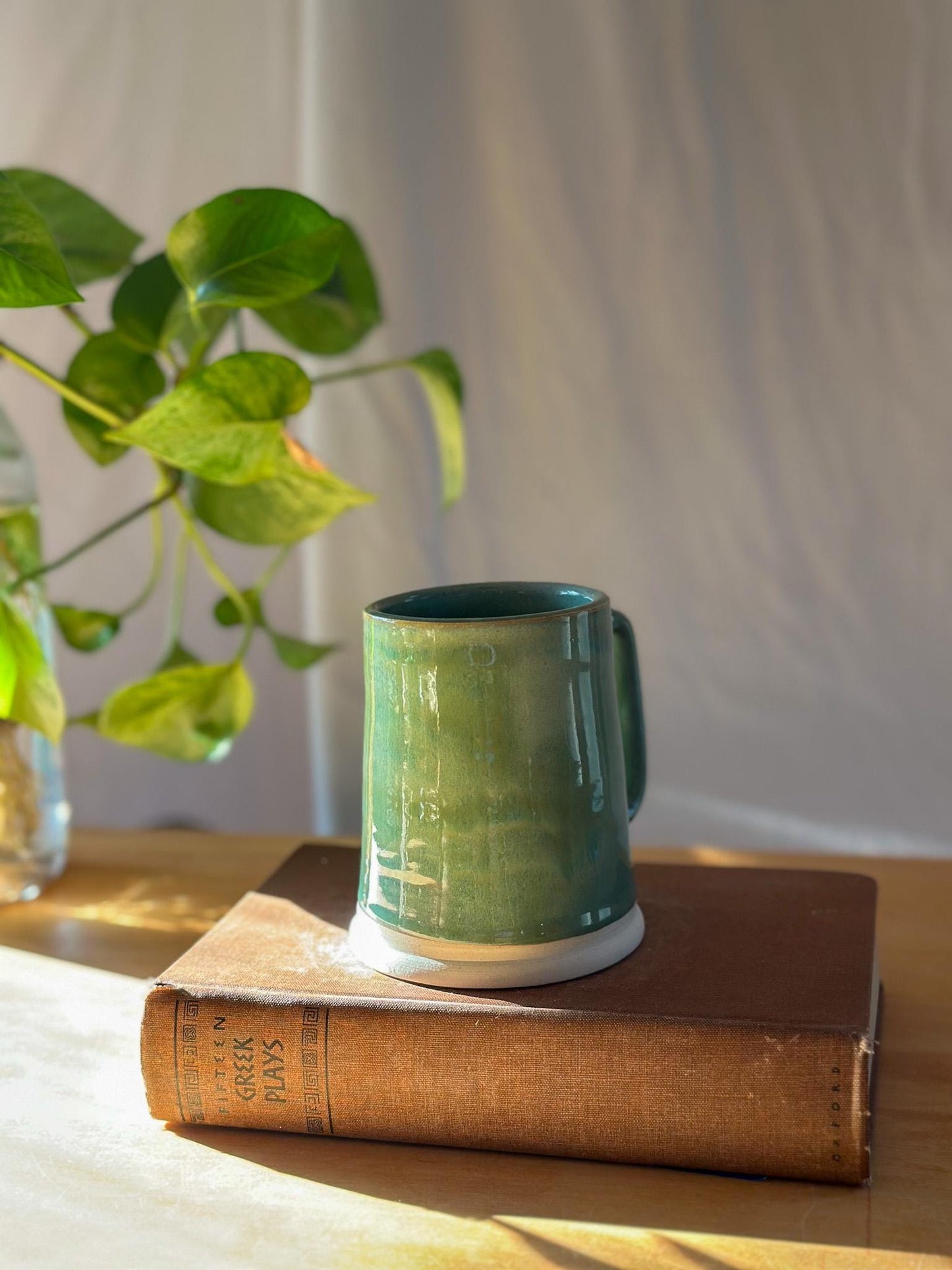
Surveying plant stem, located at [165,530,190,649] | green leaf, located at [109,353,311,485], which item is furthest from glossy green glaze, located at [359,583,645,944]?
plant stem, located at [165,530,190,649]

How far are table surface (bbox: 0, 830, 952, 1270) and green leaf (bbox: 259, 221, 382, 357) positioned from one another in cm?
40

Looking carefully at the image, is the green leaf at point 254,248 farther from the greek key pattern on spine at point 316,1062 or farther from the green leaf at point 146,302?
the greek key pattern on spine at point 316,1062

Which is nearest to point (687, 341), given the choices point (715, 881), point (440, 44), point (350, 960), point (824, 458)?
point (824, 458)

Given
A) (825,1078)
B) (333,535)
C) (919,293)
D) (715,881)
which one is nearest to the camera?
(825,1078)

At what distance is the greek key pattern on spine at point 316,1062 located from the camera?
19.0 inches

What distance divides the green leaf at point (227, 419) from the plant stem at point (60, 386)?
3.7 inches

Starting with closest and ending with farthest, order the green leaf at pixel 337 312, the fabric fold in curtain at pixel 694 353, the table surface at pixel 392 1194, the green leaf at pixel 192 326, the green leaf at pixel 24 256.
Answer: the table surface at pixel 392 1194
the green leaf at pixel 24 256
the green leaf at pixel 192 326
the green leaf at pixel 337 312
the fabric fold in curtain at pixel 694 353

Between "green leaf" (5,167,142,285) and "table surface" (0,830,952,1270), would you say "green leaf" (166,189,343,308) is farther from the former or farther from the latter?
"table surface" (0,830,952,1270)

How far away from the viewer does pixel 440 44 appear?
3.03 feet

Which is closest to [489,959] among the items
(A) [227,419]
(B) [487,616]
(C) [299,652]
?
(B) [487,616]

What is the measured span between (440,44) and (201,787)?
60cm

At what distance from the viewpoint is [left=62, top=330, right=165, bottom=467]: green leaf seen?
0.70m

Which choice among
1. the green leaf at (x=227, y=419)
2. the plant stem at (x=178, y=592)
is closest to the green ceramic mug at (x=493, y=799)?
the green leaf at (x=227, y=419)

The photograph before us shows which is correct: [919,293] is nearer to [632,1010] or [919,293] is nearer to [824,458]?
[824,458]
